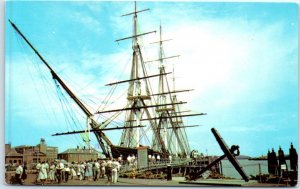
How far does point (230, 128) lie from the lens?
641cm

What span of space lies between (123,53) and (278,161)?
7.54 ft

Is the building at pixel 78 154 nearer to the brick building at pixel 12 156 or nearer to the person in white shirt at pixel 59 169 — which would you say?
the person in white shirt at pixel 59 169

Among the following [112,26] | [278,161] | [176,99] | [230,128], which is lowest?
[278,161]

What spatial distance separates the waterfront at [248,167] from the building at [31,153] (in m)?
2.10

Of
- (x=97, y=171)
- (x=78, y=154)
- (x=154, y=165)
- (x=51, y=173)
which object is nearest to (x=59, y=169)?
(x=51, y=173)

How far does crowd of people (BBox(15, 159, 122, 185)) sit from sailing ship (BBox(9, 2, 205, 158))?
175 mm

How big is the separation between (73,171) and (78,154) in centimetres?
23

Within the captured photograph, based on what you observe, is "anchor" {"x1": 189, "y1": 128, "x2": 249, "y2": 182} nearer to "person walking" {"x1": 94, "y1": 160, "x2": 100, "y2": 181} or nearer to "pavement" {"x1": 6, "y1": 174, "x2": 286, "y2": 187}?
"pavement" {"x1": 6, "y1": 174, "x2": 286, "y2": 187}

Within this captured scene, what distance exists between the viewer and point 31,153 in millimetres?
6465

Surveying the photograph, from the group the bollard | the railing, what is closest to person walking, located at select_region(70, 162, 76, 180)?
the railing

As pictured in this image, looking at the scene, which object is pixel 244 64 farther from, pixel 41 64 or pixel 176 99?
pixel 41 64

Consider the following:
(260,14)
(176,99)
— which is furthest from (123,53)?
(260,14)

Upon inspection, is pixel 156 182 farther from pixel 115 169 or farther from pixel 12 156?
pixel 12 156

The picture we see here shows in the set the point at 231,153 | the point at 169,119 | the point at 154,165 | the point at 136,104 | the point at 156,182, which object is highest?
the point at 136,104
